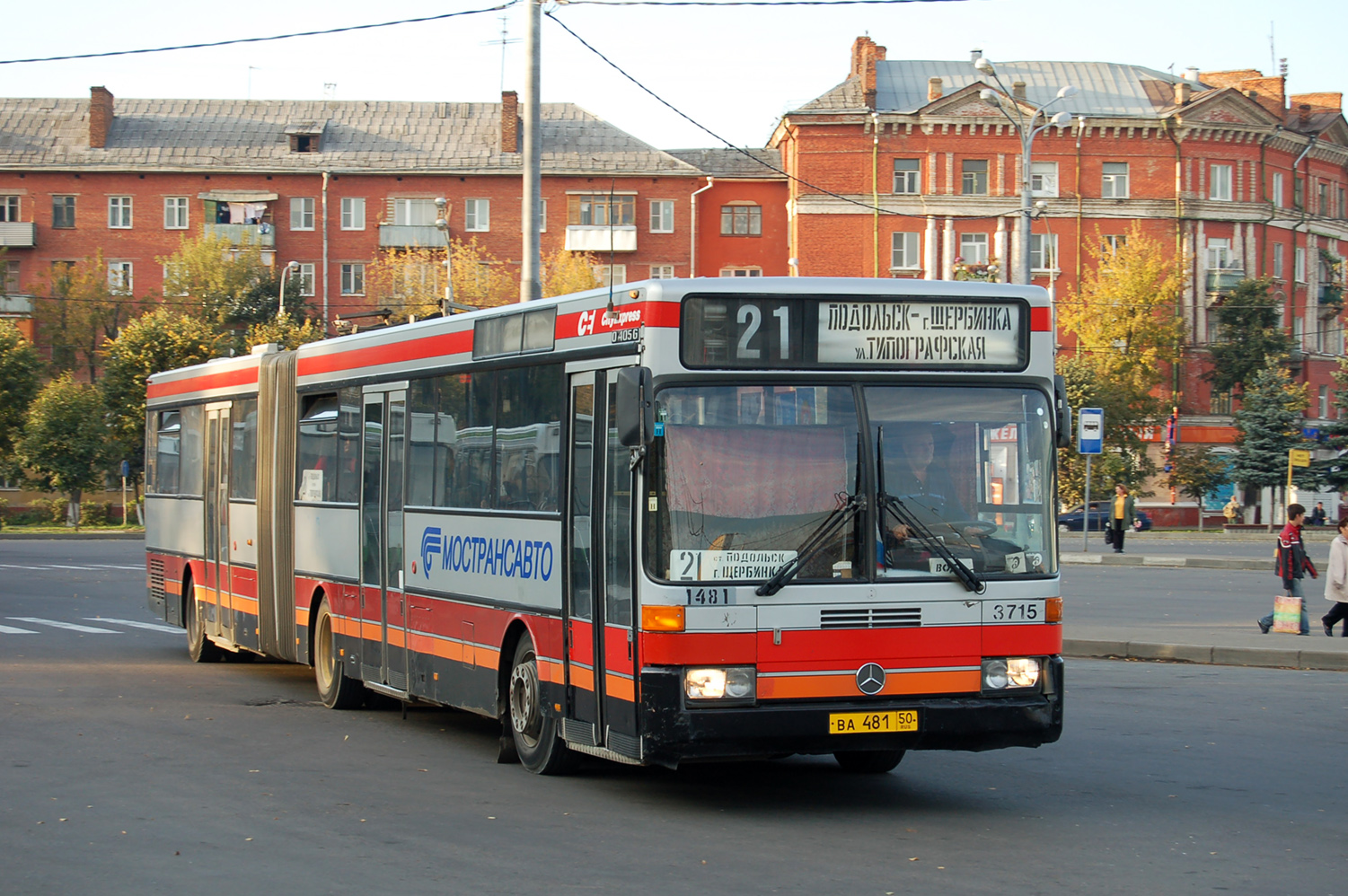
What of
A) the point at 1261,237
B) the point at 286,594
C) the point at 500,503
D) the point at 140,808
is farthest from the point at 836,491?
the point at 1261,237

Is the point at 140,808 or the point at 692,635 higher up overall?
the point at 692,635

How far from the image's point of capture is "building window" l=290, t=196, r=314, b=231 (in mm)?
73500

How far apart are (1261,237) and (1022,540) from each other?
220 ft

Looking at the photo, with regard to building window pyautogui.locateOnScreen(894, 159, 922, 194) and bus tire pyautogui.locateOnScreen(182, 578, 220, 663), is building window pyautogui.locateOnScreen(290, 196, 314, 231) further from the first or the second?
bus tire pyautogui.locateOnScreen(182, 578, 220, 663)

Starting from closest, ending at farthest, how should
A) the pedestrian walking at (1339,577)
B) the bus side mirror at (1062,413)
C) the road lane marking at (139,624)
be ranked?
the bus side mirror at (1062,413)
the pedestrian walking at (1339,577)
the road lane marking at (139,624)

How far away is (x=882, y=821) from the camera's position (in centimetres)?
838

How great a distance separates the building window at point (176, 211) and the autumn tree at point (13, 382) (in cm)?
1439

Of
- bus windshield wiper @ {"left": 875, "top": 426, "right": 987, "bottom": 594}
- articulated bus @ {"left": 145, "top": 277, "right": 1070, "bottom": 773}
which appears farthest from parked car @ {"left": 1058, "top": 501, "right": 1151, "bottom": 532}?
bus windshield wiper @ {"left": 875, "top": 426, "right": 987, "bottom": 594}

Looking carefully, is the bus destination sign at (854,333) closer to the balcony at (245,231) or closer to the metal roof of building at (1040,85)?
the metal roof of building at (1040,85)

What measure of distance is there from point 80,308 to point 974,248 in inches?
1558

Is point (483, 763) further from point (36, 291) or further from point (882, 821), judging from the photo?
point (36, 291)

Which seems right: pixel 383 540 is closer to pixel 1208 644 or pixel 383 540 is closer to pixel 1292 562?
pixel 1208 644

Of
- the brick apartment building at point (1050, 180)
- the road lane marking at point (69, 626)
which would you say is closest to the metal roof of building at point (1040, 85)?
the brick apartment building at point (1050, 180)

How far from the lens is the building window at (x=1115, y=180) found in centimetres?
6869
